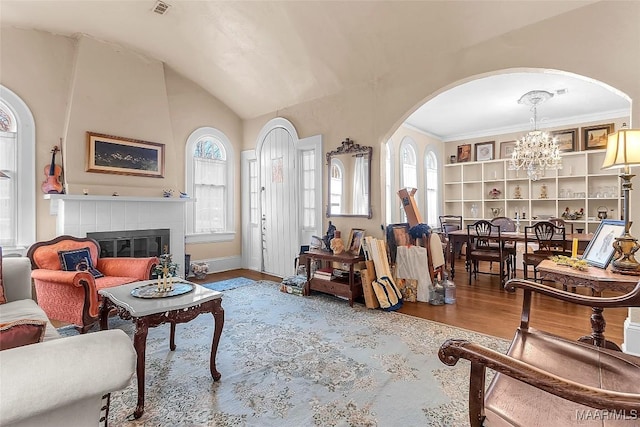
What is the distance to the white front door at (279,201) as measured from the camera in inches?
205

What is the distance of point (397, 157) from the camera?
667 cm

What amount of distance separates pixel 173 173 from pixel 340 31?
10.7 ft

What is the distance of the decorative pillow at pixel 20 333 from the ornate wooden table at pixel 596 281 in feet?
8.65

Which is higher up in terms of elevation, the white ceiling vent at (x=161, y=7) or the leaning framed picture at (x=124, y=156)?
the white ceiling vent at (x=161, y=7)

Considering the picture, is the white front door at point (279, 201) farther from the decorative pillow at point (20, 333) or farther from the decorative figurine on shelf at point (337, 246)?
the decorative pillow at point (20, 333)

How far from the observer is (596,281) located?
193 centimetres

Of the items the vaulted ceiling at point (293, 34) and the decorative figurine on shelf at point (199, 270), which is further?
the decorative figurine on shelf at point (199, 270)

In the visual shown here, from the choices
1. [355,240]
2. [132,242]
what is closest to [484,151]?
[355,240]

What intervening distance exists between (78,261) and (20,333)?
9.04ft

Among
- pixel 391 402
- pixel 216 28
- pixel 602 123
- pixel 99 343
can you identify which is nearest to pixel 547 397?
pixel 391 402

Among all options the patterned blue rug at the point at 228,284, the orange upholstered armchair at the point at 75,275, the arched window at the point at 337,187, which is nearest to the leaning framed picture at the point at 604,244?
the arched window at the point at 337,187

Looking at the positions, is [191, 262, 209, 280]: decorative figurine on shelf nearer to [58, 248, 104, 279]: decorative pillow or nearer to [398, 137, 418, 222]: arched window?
[58, 248, 104, 279]: decorative pillow

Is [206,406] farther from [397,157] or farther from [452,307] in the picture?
[397,157]

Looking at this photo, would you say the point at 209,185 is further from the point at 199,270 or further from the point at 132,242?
the point at 132,242
